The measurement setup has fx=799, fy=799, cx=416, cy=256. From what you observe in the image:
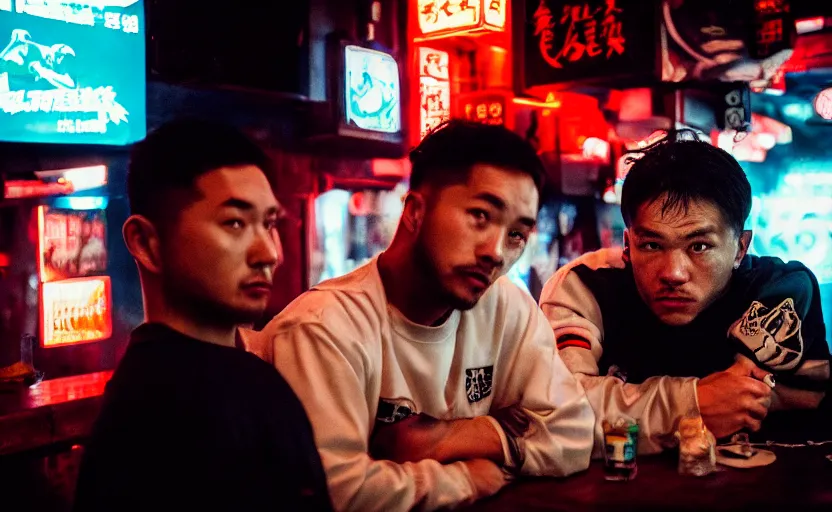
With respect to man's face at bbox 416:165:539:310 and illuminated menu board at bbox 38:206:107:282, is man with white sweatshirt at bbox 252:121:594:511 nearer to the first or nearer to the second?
man's face at bbox 416:165:539:310

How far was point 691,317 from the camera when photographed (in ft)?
9.17

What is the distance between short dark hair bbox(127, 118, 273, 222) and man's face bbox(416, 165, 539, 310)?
722 millimetres

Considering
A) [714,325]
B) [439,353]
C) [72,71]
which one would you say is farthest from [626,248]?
[72,71]

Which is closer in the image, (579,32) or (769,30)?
(769,30)

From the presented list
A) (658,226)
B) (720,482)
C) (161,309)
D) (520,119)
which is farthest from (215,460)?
(520,119)

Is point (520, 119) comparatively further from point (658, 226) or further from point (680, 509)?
point (680, 509)

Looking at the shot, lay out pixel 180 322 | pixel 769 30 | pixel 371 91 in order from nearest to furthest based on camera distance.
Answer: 1. pixel 180 322
2. pixel 769 30
3. pixel 371 91

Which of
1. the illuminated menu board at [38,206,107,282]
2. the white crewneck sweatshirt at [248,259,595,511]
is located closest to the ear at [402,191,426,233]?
the white crewneck sweatshirt at [248,259,595,511]

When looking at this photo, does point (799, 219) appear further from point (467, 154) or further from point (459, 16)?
point (467, 154)

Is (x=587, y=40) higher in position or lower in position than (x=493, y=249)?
higher

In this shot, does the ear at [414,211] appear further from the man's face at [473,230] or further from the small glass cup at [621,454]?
the small glass cup at [621,454]

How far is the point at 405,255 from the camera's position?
2379mm

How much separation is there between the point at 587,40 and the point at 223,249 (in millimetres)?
5833

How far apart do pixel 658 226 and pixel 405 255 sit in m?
0.92
